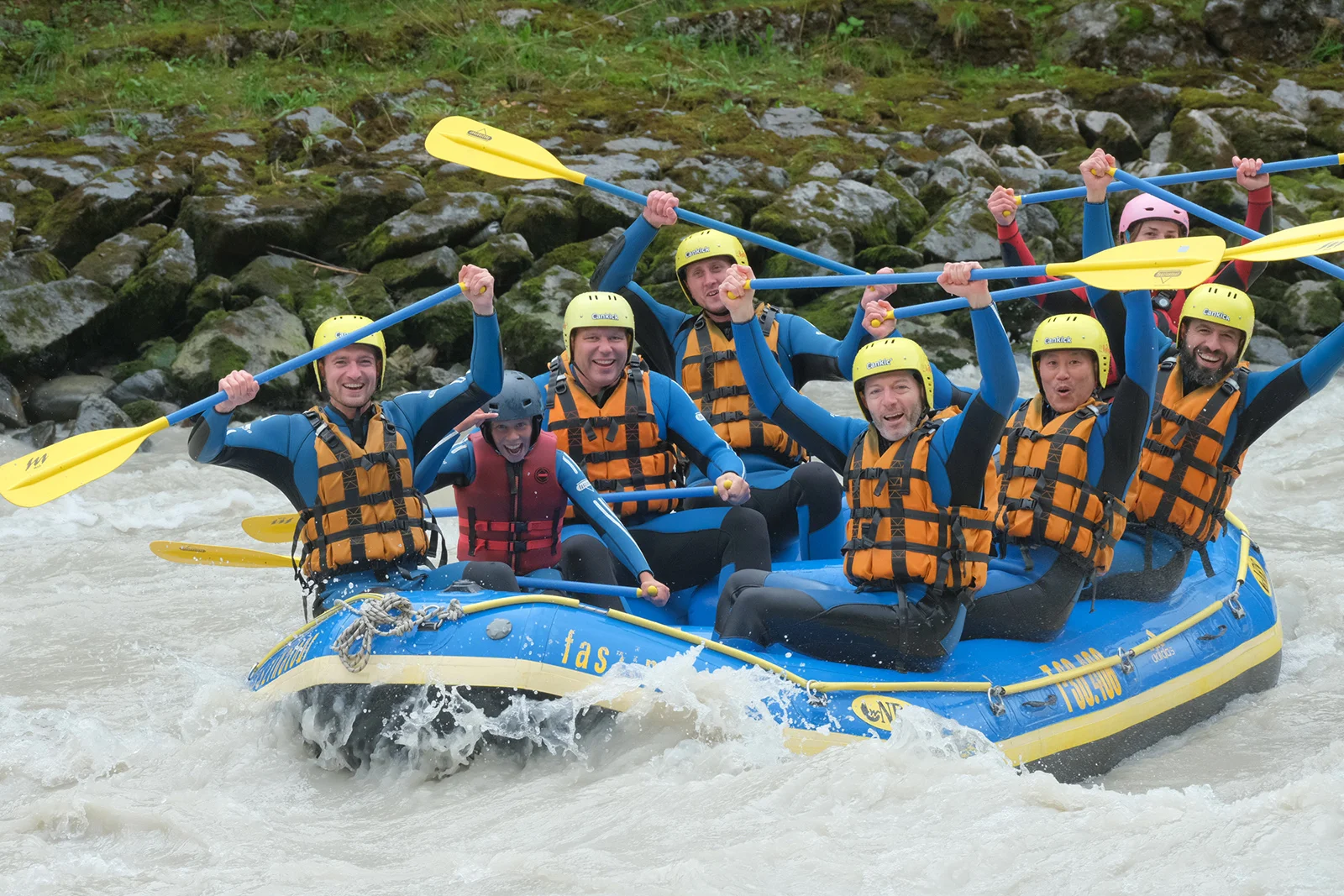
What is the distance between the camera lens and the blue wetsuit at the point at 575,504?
450 cm

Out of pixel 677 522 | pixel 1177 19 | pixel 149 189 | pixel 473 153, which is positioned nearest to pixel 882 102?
pixel 1177 19

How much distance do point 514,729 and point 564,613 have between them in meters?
0.34

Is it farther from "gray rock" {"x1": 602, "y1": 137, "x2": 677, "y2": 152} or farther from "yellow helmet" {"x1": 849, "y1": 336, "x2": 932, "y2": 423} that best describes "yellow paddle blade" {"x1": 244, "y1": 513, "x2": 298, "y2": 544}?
"gray rock" {"x1": 602, "y1": 137, "x2": 677, "y2": 152}

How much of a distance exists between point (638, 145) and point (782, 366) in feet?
22.2

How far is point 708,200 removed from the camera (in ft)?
35.8

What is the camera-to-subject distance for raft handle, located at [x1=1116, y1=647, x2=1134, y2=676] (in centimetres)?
445

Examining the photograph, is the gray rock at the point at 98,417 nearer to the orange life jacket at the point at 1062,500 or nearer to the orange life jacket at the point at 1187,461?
the orange life jacket at the point at 1062,500

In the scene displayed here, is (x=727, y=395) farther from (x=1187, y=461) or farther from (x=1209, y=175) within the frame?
(x=1209, y=175)

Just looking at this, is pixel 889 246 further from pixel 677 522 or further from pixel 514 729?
pixel 514 729

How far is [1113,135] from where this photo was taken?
41.2ft

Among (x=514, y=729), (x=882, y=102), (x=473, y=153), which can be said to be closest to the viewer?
(x=514, y=729)

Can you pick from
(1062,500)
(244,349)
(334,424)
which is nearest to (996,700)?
(1062,500)

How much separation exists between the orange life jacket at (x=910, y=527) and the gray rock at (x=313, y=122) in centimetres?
870

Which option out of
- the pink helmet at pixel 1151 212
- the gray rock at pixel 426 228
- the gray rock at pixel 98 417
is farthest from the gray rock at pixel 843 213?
the pink helmet at pixel 1151 212
